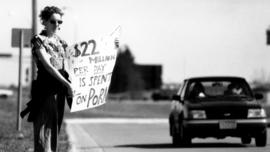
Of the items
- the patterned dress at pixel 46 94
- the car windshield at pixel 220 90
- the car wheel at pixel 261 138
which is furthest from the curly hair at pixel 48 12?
the car windshield at pixel 220 90

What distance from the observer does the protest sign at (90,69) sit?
832 cm

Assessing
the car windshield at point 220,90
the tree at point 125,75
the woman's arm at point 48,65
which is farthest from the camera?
the tree at point 125,75

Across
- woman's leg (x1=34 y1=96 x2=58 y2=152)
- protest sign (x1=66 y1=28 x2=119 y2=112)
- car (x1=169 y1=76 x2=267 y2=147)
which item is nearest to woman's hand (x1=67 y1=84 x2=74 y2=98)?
woman's leg (x1=34 y1=96 x2=58 y2=152)

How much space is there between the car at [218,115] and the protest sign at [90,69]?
839 cm

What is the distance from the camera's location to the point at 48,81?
7.79 m

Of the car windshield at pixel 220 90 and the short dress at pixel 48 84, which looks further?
the car windshield at pixel 220 90

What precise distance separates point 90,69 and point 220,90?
1010cm

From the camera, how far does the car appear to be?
16922mm

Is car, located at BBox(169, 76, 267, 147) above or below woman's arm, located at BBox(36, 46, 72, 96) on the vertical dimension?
below

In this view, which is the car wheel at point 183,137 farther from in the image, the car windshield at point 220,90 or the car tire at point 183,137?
the car windshield at point 220,90

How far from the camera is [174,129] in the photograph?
1862cm

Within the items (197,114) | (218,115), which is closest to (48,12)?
(197,114)

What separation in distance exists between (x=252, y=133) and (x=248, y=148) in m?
0.31

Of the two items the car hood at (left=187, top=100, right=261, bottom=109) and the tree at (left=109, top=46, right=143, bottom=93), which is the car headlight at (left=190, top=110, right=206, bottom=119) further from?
the tree at (left=109, top=46, right=143, bottom=93)
